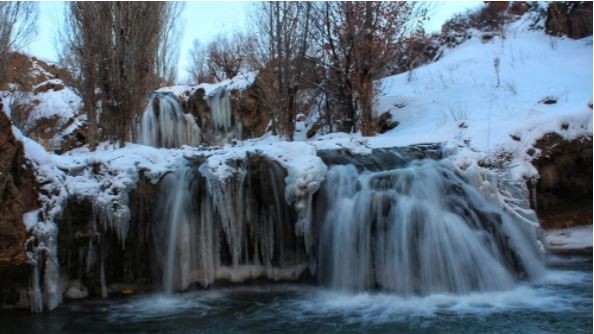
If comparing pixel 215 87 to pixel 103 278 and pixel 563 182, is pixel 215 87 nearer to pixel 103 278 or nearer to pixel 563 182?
pixel 103 278

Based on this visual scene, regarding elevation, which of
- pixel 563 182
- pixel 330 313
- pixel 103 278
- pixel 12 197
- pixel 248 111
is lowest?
pixel 330 313

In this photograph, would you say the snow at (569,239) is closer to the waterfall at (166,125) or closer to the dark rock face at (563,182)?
the dark rock face at (563,182)

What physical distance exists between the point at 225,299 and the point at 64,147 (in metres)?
13.1

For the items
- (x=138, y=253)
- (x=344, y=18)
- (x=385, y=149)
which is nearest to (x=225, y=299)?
(x=138, y=253)

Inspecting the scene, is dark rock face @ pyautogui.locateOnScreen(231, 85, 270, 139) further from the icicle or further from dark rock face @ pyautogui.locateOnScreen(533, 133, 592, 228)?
the icicle

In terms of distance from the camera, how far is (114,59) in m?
11.0

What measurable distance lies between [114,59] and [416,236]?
26.0 feet

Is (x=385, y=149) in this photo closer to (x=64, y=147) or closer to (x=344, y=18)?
(x=344, y=18)

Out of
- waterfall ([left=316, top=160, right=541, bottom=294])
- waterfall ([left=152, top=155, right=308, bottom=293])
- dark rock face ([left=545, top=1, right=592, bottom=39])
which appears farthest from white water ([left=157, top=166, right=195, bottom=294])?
dark rock face ([left=545, top=1, right=592, bottom=39])

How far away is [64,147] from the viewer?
1688 cm

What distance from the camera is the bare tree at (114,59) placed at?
10.9 meters

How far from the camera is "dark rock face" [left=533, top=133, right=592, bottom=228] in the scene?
8.12 m

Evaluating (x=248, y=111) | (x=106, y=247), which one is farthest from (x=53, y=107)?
(x=106, y=247)

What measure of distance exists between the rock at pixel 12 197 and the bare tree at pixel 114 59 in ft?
16.2
